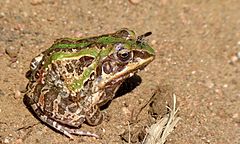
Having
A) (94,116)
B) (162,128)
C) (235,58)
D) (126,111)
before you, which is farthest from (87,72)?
(235,58)

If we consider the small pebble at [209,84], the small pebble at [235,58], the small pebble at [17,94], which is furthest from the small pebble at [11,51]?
the small pebble at [235,58]

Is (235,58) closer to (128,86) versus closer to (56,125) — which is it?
(128,86)

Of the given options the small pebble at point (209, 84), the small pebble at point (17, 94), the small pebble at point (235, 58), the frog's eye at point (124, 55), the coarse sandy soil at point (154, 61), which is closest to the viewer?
the frog's eye at point (124, 55)

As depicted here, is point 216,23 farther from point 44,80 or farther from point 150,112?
point 44,80

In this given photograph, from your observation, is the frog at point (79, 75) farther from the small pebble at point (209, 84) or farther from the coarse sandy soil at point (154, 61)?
the small pebble at point (209, 84)

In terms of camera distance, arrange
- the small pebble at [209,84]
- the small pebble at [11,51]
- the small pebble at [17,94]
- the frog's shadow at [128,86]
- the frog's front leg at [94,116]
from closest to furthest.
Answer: the frog's front leg at [94,116]
the small pebble at [17,94]
the frog's shadow at [128,86]
the small pebble at [11,51]
the small pebble at [209,84]

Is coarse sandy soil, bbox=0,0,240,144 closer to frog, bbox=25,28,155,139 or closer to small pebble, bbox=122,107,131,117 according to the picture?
small pebble, bbox=122,107,131,117
